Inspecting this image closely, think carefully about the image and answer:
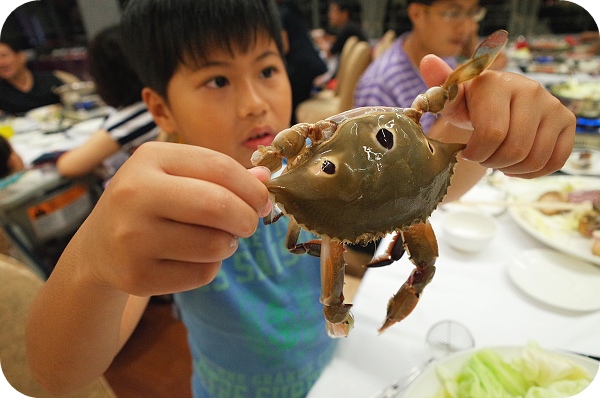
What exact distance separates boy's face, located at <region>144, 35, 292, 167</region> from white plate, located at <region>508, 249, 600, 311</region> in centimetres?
73

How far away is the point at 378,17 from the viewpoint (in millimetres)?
5875

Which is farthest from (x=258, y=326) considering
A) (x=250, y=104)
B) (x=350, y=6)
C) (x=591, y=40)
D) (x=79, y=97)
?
(x=350, y=6)

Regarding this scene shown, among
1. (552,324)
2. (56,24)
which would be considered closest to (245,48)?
(552,324)

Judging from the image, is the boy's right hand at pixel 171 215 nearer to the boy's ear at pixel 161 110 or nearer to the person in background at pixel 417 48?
the boy's ear at pixel 161 110

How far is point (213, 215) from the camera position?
1.24 ft

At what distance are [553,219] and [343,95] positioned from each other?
4.79ft

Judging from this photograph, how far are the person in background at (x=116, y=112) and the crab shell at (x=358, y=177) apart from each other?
1.40m

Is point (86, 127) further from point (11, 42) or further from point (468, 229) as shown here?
point (468, 229)

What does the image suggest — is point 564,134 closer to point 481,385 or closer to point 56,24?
point 481,385

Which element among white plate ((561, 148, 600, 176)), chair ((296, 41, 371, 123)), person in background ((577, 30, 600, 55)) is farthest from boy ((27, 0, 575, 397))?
person in background ((577, 30, 600, 55))

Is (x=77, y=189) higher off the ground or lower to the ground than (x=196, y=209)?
lower

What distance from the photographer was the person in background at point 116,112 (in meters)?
1.63

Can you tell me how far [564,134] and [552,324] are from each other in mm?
503

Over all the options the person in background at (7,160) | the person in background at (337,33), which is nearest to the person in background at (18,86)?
the person in background at (7,160)
